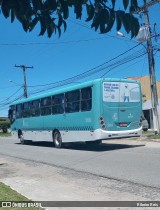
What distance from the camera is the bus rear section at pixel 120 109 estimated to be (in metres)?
17.4

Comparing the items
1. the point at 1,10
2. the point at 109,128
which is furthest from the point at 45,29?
the point at 109,128

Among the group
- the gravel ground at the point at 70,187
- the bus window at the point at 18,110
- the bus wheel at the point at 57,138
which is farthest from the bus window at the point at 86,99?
the bus window at the point at 18,110

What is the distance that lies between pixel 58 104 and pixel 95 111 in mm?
4042

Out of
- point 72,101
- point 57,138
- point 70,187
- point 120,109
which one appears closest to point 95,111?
point 120,109

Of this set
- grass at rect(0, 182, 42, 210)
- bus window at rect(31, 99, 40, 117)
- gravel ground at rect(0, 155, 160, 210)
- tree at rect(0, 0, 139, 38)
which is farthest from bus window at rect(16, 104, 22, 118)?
tree at rect(0, 0, 139, 38)

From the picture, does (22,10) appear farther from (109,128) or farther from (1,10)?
(109,128)

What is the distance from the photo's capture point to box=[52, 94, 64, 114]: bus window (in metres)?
20.6

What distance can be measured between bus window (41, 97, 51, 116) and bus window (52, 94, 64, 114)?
62cm

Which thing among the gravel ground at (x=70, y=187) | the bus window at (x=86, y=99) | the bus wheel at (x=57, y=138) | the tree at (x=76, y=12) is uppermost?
the bus window at (x=86, y=99)

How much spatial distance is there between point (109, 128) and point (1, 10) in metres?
14.6

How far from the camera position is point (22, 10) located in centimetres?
313

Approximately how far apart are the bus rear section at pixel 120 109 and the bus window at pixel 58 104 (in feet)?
11.8

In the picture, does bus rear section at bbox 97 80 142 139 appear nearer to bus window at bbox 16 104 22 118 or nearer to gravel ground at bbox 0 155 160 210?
gravel ground at bbox 0 155 160 210

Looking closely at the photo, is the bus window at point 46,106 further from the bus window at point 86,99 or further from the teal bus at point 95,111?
the bus window at point 86,99
